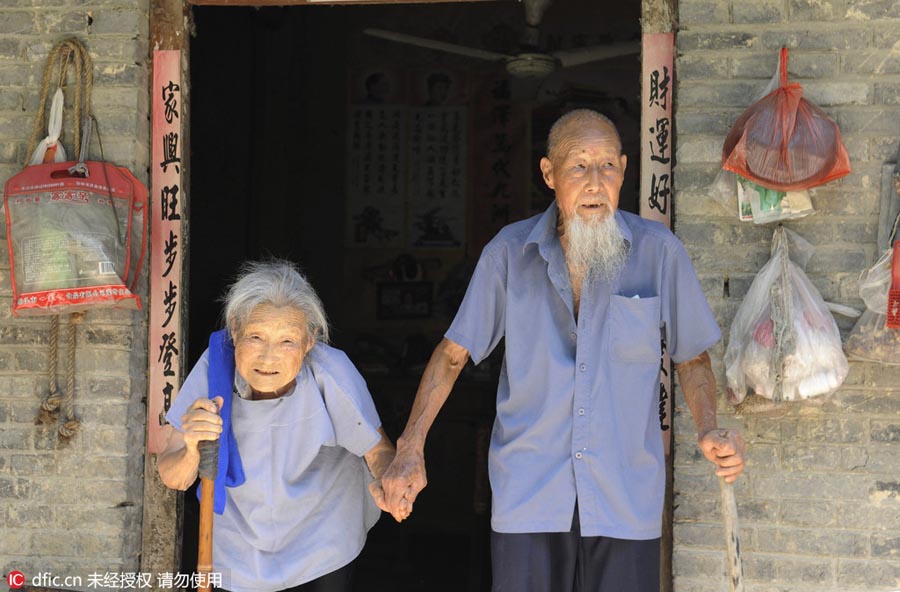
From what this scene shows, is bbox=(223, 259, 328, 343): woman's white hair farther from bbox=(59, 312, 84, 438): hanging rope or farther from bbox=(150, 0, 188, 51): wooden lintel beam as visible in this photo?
bbox=(150, 0, 188, 51): wooden lintel beam

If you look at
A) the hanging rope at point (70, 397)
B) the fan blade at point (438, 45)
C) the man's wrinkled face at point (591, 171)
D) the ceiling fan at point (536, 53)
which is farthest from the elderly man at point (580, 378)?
the fan blade at point (438, 45)

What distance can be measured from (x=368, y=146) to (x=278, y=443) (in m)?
4.38

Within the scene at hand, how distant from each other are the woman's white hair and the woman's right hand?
1.05ft

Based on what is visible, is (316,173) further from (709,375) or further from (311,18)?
(709,375)

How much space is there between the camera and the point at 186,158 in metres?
3.92

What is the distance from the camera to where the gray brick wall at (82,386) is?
145 inches

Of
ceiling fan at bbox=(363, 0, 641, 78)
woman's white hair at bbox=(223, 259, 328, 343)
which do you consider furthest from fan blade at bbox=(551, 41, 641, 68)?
woman's white hair at bbox=(223, 259, 328, 343)

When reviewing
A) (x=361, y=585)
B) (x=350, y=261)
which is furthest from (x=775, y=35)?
(x=350, y=261)

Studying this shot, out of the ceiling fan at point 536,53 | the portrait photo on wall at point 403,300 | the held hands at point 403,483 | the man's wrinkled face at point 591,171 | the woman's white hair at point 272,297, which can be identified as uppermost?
the ceiling fan at point 536,53

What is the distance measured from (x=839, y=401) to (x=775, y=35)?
1.28m

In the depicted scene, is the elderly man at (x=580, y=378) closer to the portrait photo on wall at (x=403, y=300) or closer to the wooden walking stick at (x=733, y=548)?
the wooden walking stick at (x=733, y=548)

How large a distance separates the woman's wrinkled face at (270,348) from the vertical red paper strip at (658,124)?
133 centimetres

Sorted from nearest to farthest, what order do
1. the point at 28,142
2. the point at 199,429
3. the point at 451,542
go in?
the point at 199,429 < the point at 28,142 < the point at 451,542

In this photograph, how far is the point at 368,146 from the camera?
23.8ft
